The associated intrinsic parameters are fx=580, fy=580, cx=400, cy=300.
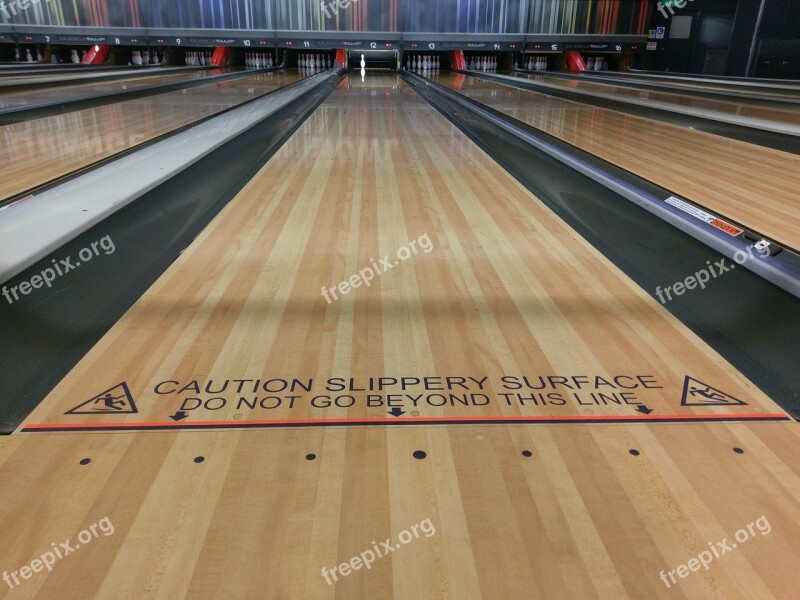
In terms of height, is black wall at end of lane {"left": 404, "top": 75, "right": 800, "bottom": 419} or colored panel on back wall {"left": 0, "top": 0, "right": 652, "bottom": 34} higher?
colored panel on back wall {"left": 0, "top": 0, "right": 652, "bottom": 34}

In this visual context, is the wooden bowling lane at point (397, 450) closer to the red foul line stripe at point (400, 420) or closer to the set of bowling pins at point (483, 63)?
the red foul line stripe at point (400, 420)

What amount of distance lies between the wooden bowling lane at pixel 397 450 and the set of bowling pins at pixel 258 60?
7.92 meters

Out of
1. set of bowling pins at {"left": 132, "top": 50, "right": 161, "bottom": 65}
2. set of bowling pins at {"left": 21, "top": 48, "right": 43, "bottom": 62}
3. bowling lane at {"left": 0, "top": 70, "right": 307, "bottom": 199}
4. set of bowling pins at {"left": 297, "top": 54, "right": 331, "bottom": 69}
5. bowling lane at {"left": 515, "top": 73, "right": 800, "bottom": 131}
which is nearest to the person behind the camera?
bowling lane at {"left": 0, "top": 70, "right": 307, "bottom": 199}

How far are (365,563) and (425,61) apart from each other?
9.17 metres

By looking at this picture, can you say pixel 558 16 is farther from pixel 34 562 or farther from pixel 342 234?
pixel 34 562

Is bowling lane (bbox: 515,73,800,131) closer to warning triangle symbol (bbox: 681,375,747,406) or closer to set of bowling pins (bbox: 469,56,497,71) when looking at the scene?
warning triangle symbol (bbox: 681,375,747,406)

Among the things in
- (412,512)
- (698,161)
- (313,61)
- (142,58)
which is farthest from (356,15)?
(412,512)

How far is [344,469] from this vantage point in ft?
2.87

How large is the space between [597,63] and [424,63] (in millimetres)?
2713

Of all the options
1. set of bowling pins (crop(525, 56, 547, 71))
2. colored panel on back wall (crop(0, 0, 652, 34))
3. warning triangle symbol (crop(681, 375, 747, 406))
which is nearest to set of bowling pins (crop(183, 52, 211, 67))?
colored panel on back wall (crop(0, 0, 652, 34))

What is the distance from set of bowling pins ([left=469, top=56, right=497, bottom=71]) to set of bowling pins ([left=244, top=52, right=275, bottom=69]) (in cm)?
304

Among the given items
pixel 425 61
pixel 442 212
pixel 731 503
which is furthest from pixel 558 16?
pixel 731 503

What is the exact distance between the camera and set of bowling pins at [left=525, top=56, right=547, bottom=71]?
29.1ft

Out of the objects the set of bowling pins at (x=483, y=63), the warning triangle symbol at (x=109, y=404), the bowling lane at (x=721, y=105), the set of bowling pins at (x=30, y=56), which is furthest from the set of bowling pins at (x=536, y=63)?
the warning triangle symbol at (x=109, y=404)
